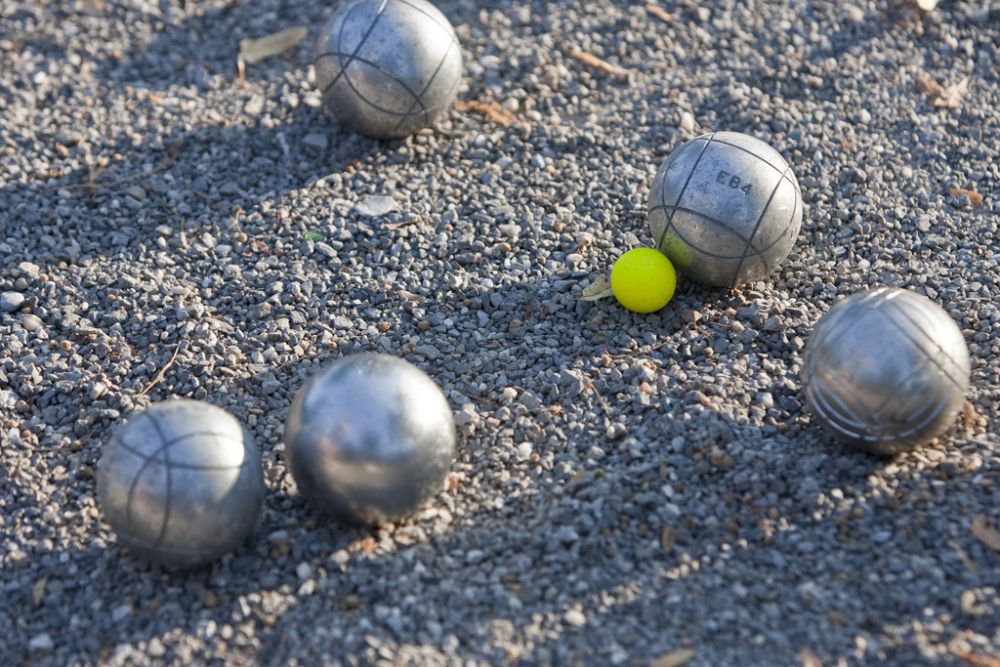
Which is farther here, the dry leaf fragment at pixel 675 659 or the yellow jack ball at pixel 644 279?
the yellow jack ball at pixel 644 279

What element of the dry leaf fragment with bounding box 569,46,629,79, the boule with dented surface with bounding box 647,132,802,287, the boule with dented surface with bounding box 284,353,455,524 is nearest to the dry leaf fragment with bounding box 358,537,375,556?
the boule with dented surface with bounding box 284,353,455,524

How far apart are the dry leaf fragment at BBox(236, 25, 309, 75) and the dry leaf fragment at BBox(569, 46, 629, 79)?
2160mm

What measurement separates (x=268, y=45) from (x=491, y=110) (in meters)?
1.97

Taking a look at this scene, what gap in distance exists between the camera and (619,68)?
8.59 metres

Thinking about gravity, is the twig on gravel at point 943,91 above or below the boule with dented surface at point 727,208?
above

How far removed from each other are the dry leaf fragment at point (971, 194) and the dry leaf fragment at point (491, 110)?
304cm

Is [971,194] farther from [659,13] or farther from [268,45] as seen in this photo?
[268,45]

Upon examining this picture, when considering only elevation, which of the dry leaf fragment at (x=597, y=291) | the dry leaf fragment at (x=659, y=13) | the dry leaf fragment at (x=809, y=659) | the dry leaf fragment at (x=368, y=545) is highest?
the dry leaf fragment at (x=659, y=13)

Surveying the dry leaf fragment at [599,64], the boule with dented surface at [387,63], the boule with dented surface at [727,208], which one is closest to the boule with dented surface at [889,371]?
the boule with dented surface at [727,208]

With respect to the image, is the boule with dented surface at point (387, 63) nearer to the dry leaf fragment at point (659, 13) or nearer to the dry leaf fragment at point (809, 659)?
the dry leaf fragment at point (659, 13)

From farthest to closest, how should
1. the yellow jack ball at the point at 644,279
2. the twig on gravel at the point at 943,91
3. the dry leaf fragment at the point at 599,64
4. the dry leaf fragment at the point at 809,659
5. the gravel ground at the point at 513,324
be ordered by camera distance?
the dry leaf fragment at the point at 599,64, the twig on gravel at the point at 943,91, the yellow jack ball at the point at 644,279, the gravel ground at the point at 513,324, the dry leaf fragment at the point at 809,659

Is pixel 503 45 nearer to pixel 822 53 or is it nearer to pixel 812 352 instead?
pixel 822 53

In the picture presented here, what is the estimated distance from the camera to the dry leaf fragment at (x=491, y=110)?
26.6ft

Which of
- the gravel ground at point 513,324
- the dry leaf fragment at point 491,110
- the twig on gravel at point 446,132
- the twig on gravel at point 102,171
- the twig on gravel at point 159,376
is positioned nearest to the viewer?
the gravel ground at point 513,324
